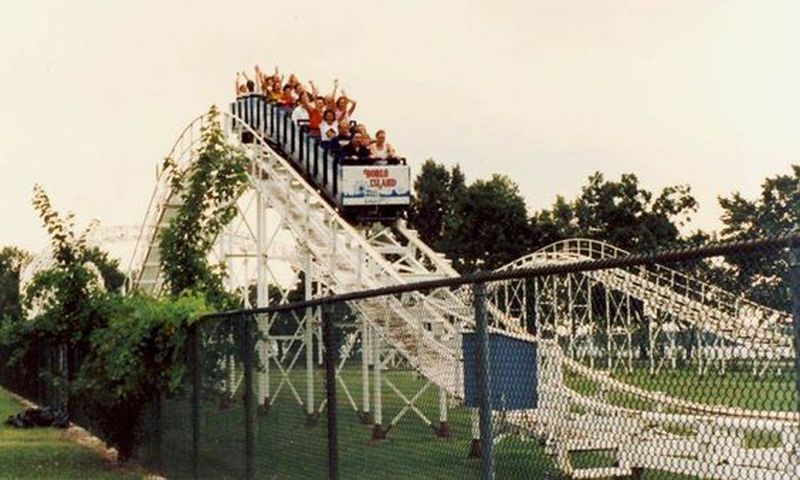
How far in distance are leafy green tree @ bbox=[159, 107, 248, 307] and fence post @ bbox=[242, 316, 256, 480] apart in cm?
838

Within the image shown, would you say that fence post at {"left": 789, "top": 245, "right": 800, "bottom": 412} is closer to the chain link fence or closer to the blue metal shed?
the chain link fence

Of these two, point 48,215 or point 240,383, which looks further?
point 48,215

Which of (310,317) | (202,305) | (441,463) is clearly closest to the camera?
(441,463)

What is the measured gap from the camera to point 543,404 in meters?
5.88

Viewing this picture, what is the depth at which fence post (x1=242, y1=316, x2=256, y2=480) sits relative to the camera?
10.6m

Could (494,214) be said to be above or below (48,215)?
above

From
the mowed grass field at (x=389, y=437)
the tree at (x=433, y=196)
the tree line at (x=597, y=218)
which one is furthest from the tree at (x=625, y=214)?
→ the mowed grass field at (x=389, y=437)

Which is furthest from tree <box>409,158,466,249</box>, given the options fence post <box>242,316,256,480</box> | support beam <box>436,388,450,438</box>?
support beam <box>436,388,450,438</box>

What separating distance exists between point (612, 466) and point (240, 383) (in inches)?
257

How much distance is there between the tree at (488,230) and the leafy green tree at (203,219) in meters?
52.4

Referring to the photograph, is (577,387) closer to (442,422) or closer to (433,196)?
(442,422)

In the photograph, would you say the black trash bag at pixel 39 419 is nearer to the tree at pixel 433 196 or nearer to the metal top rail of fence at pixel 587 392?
the metal top rail of fence at pixel 587 392

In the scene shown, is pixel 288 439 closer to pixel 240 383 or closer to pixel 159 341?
pixel 240 383

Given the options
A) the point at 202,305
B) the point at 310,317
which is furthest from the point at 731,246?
the point at 202,305
